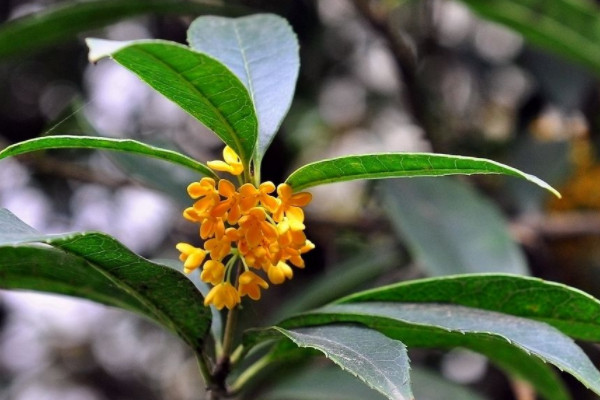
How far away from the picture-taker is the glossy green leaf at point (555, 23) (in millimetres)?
1169

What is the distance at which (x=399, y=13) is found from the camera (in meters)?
1.75

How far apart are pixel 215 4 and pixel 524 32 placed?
1.63 feet

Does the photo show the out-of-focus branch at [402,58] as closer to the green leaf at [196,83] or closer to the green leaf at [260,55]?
the green leaf at [260,55]

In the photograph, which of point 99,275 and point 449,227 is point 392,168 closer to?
point 99,275

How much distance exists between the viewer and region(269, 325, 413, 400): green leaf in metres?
0.45

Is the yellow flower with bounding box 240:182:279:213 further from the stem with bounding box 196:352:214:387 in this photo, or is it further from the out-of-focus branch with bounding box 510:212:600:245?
the out-of-focus branch with bounding box 510:212:600:245

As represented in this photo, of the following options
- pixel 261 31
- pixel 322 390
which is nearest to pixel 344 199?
pixel 322 390

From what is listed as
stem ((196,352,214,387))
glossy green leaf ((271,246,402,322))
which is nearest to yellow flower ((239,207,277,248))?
stem ((196,352,214,387))

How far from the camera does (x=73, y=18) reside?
1097 mm

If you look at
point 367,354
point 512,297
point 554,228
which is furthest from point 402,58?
point 367,354

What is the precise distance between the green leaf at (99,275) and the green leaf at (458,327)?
82 millimetres

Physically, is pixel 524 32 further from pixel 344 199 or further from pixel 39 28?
pixel 344 199

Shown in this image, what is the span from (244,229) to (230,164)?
6 centimetres

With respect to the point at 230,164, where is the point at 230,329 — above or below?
below
